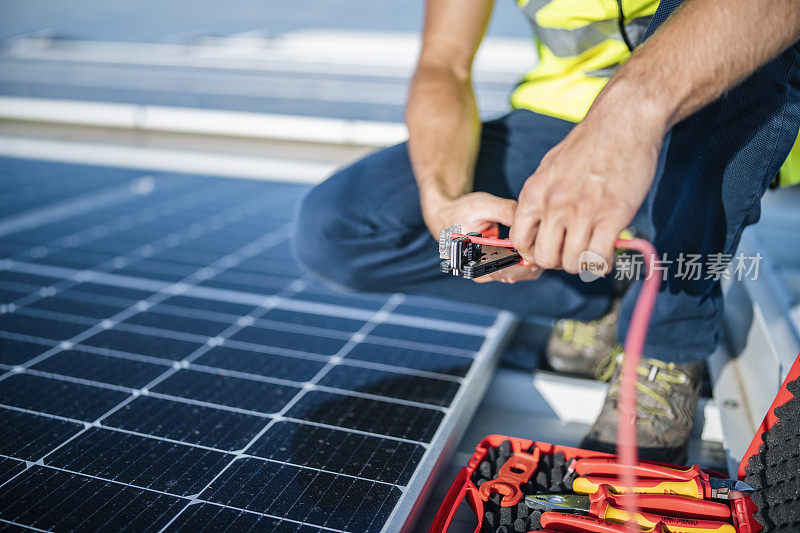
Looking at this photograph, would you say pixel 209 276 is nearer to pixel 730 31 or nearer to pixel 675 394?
pixel 675 394

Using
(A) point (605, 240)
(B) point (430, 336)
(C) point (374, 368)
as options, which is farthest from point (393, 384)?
(A) point (605, 240)

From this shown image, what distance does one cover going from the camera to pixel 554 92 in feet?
6.79

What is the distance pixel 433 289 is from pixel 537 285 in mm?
330

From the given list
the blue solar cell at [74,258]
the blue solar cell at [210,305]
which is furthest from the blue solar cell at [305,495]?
the blue solar cell at [74,258]

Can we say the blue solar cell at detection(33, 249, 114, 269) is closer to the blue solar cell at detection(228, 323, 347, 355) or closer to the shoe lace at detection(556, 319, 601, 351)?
the blue solar cell at detection(228, 323, 347, 355)

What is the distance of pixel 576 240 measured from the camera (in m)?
1.16

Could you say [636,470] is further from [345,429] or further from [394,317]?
[394,317]

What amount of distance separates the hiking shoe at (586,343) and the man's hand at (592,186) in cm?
114

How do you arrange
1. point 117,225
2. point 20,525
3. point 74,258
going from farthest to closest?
point 117,225
point 74,258
point 20,525

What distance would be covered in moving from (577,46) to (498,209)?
0.79m

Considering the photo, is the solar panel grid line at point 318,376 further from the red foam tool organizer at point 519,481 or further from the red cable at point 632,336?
the red cable at point 632,336

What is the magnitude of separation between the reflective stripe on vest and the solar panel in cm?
79

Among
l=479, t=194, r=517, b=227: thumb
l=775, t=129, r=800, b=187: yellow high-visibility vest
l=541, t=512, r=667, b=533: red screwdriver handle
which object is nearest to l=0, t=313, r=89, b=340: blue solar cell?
l=479, t=194, r=517, b=227: thumb

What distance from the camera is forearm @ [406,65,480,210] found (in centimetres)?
190
